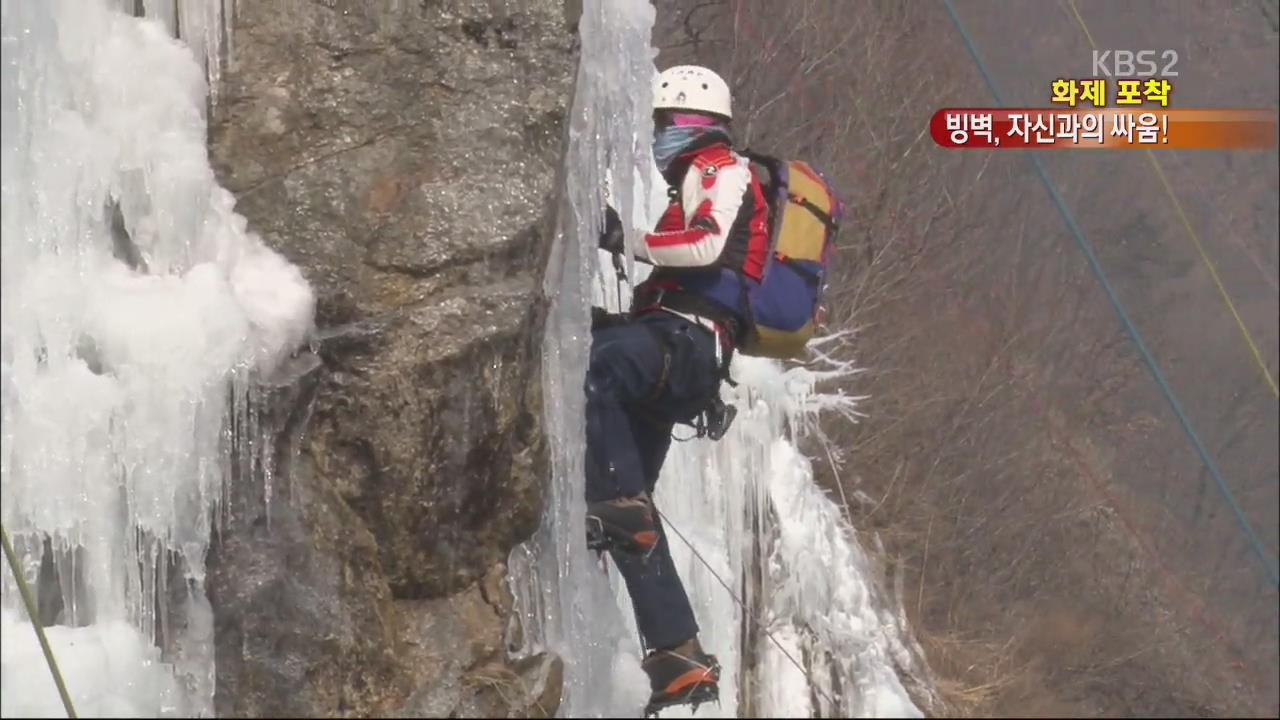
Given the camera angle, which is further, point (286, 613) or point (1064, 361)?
point (1064, 361)

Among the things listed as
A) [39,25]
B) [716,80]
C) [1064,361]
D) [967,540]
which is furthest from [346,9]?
[1064,361]

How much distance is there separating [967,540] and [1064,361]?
177 centimetres

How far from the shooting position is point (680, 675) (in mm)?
2936

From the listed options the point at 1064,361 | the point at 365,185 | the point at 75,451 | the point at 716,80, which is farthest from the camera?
the point at 1064,361

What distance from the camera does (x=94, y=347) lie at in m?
2.68

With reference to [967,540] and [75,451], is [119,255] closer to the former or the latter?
[75,451]

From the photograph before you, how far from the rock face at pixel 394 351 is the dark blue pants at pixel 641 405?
13 cm

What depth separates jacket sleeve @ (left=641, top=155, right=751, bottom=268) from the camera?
284cm

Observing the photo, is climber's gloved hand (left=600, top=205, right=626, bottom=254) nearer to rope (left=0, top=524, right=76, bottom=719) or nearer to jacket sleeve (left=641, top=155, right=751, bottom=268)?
jacket sleeve (left=641, top=155, right=751, bottom=268)

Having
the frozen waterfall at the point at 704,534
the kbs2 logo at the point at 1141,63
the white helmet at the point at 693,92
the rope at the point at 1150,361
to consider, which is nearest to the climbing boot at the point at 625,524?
the frozen waterfall at the point at 704,534

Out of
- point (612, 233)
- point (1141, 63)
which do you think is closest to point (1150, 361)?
point (1141, 63)

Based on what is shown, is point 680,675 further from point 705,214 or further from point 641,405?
point 705,214

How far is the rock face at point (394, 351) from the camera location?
270cm

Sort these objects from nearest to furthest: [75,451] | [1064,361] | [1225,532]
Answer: [75,451] < [1064,361] < [1225,532]
